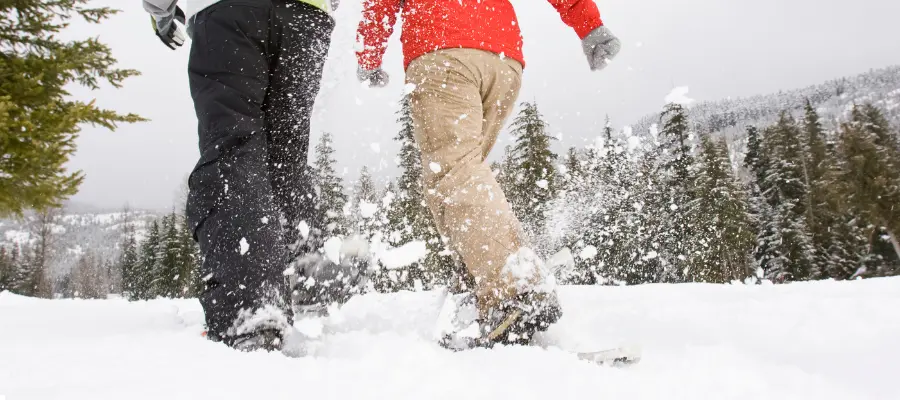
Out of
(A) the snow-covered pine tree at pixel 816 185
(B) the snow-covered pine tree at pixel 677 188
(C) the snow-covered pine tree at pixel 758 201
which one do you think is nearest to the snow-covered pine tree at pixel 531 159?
(B) the snow-covered pine tree at pixel 677 188

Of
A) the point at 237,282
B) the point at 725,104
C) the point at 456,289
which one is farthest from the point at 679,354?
the point at 725,104

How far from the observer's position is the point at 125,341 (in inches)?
48.5

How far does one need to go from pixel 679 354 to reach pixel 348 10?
2.15 metres

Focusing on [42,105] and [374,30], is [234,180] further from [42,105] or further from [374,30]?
[42,105]

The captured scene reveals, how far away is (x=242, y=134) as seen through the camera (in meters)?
1.59

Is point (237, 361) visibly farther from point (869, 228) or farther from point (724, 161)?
point (869, 228)

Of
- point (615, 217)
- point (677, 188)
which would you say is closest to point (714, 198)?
point (677, 188)

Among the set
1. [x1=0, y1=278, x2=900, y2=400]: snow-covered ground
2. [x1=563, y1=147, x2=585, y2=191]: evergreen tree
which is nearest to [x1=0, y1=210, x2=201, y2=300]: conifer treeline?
[x1=563, y1=147, x2=585, y2=191]: evergreen tree

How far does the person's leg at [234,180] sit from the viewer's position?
142 cm

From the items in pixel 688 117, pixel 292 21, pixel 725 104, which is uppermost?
pixel 725 104

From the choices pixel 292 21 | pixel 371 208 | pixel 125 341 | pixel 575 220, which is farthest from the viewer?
pixel 575 220

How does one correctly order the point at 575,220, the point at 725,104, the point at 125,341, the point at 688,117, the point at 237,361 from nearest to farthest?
the point at 237,361 < the point at 125,341 < the point at 575,220 < the point at 688,117 < the point at 725,104

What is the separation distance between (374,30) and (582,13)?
1064mm

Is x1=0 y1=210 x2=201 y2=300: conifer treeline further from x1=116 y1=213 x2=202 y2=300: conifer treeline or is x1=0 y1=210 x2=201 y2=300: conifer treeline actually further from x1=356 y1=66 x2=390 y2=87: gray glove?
x1=356 y1=66 x2=390 y2=87: gray glove
